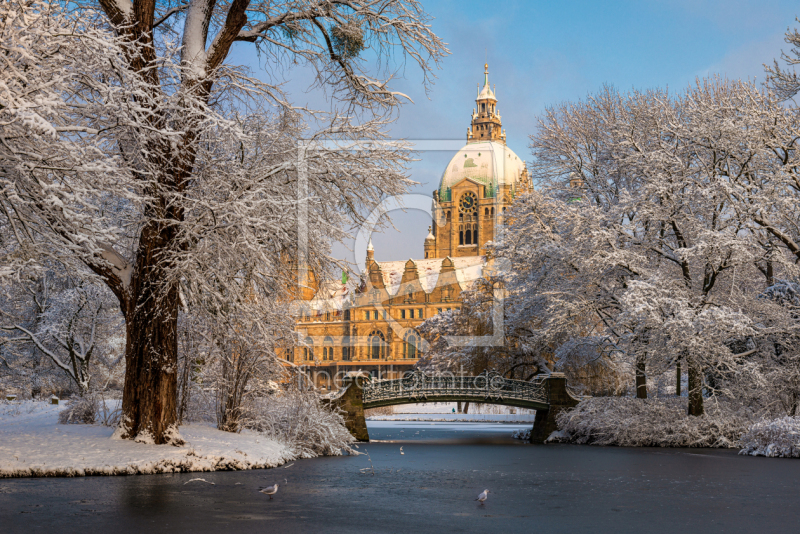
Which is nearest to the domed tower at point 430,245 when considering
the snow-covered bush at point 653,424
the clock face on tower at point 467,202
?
the clock face on tower at point 467,202

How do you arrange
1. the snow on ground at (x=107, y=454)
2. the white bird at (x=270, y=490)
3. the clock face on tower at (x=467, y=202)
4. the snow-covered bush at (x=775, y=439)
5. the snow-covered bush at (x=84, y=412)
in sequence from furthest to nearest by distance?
the clock face on tower at (x=467, y=202) < the snow-covered bush at (x=775, y=439) < the snow-covered bush at (x=84, y=412) < the snow on ground at (x=107, y=454) < the white bird at (x=270, y=490)

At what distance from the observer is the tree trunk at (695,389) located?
82.6 feet

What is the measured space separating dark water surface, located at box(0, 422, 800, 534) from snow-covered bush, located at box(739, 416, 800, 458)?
3289 millimetres

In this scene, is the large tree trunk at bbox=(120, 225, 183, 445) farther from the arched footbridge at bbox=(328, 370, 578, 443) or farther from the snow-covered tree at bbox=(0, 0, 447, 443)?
the arched footbridge at bbox=(328, 370, 578, 443)

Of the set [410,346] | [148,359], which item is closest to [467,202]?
[410,346]

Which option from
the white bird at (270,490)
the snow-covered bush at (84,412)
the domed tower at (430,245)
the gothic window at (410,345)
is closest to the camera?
the white bird at (270,490)

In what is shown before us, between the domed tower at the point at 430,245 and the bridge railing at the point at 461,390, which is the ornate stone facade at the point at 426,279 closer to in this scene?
the domed tower at the point at 430,245

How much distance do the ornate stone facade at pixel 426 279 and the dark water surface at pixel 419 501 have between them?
8516cm

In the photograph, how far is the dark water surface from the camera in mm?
8961

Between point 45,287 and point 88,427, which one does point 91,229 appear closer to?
point 88,427

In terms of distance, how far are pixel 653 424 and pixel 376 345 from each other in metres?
91.4

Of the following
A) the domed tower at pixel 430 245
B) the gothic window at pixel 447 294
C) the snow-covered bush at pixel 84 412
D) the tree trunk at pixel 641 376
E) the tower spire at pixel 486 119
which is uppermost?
the tower spire at pixel 486 119

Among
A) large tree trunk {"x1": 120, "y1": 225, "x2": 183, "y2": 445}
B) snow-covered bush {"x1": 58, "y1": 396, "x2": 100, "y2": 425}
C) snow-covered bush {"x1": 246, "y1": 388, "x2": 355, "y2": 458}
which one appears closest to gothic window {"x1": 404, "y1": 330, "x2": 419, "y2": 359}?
snow-covered bush {"x1": 246, "y1": 388, "x2": 355, "y2": 458}

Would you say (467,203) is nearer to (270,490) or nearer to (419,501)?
(419,501)
